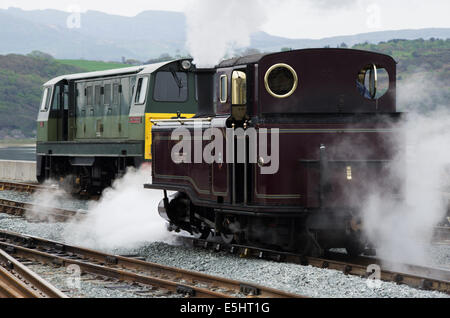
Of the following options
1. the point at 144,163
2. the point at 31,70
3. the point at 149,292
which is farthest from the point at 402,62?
the point at 149,292

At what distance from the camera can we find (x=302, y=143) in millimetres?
9766

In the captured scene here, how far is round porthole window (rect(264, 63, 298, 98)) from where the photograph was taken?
32.6 feet

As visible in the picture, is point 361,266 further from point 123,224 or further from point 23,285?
point 123,224

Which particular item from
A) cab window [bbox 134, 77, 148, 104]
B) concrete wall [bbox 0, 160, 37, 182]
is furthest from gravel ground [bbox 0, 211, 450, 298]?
concrete wall [bbox 0, 160, 37, 182]

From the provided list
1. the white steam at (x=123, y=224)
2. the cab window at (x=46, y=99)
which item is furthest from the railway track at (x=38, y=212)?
the cab window at (x=46, y=99)

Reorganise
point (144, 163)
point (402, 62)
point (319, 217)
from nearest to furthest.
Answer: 1. point (319, 217)
2. point (144, 163)
3. point (402, 62)

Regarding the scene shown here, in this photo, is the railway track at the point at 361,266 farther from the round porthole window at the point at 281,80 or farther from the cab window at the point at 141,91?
the cab window at the point at 141,91

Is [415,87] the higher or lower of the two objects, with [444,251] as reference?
higher

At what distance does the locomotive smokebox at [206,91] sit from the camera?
39.8 feet

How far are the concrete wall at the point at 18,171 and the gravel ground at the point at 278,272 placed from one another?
18617 millimetres

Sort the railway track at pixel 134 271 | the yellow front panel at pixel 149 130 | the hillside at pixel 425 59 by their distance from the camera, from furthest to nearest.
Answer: the hillside at pixel 425 59
the yellow front panel at pixel 149 130
the railway track at pixel 134 271
